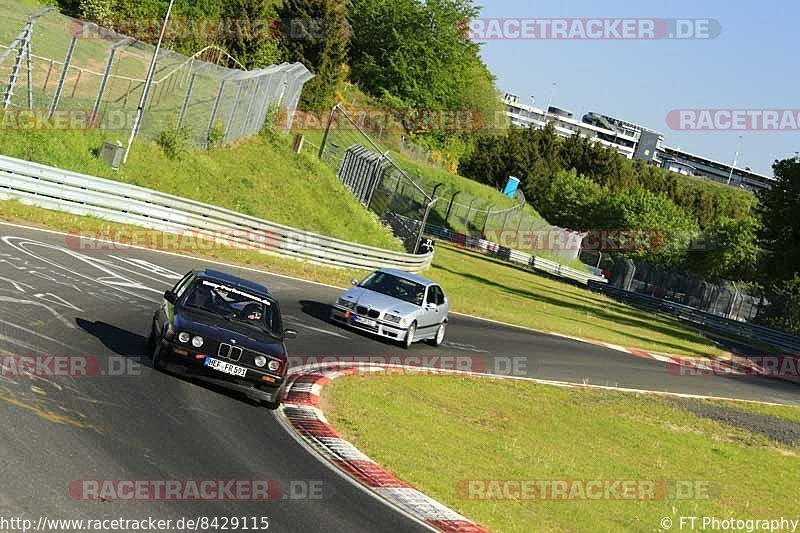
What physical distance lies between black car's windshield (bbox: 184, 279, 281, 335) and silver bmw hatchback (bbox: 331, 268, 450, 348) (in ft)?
25.1

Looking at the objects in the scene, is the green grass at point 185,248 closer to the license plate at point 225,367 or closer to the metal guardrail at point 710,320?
the license plate at point 225,367

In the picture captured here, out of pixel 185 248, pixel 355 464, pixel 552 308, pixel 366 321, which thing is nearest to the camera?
pixel 355 464

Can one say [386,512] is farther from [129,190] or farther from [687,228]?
[687,228]

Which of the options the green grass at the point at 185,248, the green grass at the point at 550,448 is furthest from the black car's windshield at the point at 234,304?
the green grass at the point at 185,248

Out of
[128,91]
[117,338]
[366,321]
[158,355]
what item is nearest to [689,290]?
[128,91]

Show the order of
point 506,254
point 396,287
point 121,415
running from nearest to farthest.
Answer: point 121,415 → point 396,287 → point 506,254

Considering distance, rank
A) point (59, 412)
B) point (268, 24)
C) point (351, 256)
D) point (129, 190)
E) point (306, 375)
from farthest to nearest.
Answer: point (268, 24)
point (351, 256)
point (129, 190)
point (306, 375)
point (59, 412)

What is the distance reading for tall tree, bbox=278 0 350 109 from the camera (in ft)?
222

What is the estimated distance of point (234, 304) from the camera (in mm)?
13531

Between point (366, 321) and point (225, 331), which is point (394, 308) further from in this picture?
point (225, 331)

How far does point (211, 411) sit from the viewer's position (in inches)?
456

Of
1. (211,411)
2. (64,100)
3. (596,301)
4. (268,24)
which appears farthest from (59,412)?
(268,24)

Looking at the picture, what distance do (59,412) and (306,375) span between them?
21.1ft

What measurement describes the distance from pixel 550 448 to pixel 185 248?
13842 mm
